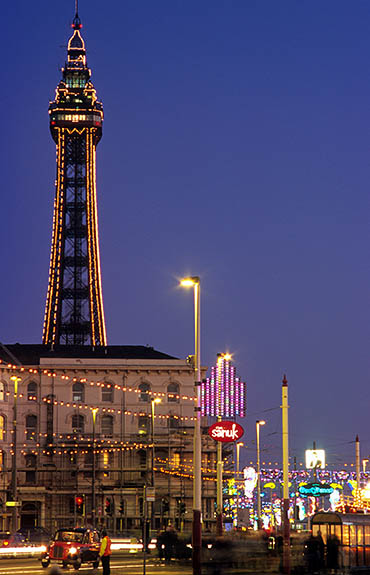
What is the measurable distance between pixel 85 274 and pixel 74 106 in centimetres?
2987

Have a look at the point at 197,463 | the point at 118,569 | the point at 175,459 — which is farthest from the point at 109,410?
the point at 197,463

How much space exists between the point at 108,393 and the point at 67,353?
8.19 metres

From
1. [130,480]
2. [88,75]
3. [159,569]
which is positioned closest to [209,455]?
[130,480]

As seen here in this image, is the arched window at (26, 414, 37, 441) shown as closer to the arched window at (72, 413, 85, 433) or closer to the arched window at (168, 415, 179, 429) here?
the arched window at (72, 413, 85, 433)

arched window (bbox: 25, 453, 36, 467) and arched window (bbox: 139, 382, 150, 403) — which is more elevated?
arched window (bbox: 139, 382, 150, 403)

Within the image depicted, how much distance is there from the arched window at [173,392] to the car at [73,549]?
64339 mm

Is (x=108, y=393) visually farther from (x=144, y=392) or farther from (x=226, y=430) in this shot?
(x=226, y=430)

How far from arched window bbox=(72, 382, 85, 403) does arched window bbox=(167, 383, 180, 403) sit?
29.5 ft

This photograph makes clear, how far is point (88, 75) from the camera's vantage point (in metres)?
189

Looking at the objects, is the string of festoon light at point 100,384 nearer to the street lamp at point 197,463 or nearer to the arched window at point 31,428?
the arched window at point 31,428

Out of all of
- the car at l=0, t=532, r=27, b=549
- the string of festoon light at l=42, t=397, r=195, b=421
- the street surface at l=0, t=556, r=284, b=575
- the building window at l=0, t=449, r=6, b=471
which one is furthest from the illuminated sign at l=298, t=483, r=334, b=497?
the building window at l=0, t=449, r=6, b=471

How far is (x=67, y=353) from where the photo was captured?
121m

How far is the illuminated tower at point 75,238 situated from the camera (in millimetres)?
161000

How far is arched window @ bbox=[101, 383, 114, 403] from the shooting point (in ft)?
379
